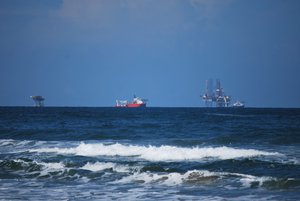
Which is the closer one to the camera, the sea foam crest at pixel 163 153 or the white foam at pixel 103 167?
the white foam at pixel 103 167

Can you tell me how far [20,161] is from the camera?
16.7 metres

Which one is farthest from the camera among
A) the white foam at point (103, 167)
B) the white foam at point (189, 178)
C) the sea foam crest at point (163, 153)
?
the sea foam crest at point (163, 153)

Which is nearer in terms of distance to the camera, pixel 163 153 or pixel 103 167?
pixel 103 167

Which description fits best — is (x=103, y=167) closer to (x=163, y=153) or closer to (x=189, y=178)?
(x=189, y=178)

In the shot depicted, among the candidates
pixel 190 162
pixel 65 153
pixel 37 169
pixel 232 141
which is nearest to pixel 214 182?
pixel 190 162

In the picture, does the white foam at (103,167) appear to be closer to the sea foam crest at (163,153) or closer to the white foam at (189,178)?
the white foam at (189,178)

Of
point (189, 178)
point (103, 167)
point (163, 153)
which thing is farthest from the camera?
point (163, 153)

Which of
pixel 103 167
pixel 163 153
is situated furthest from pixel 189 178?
pixel 163 153

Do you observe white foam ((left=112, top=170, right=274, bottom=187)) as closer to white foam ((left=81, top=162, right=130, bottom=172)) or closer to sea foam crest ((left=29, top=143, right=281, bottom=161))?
white foam ((left=81, top=162, right=130, bottom=172))

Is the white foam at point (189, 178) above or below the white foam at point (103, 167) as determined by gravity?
below

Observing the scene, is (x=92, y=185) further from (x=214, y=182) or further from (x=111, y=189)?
(x=214, y=182)

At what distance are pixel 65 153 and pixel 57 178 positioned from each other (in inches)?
281

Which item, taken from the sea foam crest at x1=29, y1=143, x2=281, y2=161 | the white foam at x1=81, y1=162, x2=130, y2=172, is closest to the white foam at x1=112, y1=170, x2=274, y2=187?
the white foam at x1=81, y1=162, x2=130, y2=172

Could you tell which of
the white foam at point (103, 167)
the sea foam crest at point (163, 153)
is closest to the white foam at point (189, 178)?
the white foam at point (103, 167)
